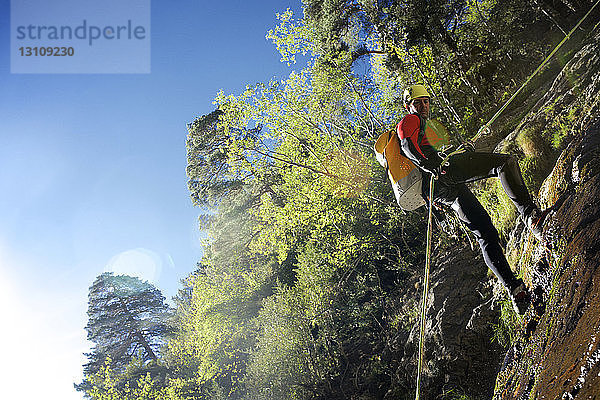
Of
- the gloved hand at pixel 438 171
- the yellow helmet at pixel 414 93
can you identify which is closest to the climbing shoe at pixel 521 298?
the gloved hand at pixel 438 171

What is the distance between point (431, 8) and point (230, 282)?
57.4 ft

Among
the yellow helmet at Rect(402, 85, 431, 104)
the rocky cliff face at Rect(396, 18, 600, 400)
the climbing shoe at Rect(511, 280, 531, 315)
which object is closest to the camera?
the rocky cliff face at Rect(396, 18, 600, 400)

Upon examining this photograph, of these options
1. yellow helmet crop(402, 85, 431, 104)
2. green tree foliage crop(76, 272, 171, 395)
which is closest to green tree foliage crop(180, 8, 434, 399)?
yellow helmet crop(402, 85, 431, 104)

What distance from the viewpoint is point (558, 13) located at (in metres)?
11.2

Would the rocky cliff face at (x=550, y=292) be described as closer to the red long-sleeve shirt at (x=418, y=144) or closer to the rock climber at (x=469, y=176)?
the rock climber at (x=469, y=176)

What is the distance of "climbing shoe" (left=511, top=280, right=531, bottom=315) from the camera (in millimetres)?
2877

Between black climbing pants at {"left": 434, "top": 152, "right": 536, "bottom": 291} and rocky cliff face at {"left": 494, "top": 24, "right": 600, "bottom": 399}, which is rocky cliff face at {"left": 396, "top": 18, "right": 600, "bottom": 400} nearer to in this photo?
rocky cliff face at {"left": 494, "top": 24, "right": 600, "bottom": 399}

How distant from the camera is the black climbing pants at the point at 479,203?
10.2 feet

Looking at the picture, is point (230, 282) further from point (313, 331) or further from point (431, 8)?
point (431, 8)

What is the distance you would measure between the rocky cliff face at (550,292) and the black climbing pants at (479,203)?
9.7 inches

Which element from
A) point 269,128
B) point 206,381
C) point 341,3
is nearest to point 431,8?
point 341,3

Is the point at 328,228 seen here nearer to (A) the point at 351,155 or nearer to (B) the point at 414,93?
(A) the point at 351,155

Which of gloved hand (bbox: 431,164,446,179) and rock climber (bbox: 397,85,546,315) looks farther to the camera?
gloved hand (bbox: 431,164,446,179)

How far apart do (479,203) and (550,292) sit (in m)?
1.16
